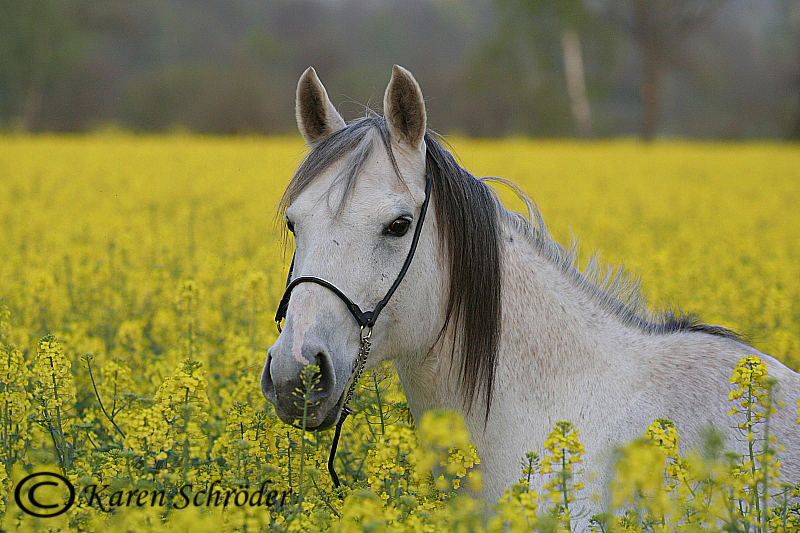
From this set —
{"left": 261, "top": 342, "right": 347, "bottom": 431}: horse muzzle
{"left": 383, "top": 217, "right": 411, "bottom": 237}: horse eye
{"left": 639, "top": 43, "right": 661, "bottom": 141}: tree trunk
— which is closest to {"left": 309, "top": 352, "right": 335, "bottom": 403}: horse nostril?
{"left": 261, "top": 342, "right": 347, "bottom": 431}: horse muzzle

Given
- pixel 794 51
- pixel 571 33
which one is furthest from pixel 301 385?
pixel 794 51

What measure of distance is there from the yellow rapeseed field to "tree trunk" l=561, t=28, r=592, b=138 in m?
22.3

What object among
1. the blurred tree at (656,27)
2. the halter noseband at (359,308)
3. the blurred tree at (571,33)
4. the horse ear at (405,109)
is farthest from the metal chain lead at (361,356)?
the blurred tree at (571,33)

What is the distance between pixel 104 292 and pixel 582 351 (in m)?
5.16

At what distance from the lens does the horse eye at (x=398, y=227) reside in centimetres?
262

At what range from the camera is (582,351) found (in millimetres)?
2957

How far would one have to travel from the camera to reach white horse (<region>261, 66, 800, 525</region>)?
259 cm

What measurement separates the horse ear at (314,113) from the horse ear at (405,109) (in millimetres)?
300

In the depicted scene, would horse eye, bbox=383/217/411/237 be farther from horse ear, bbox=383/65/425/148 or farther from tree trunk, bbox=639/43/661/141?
tree trunk, bbox=639/43/661/141

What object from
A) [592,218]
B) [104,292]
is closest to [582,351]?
[104,292]

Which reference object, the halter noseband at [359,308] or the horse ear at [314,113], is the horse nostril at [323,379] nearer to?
the halter noseband at [359,308]

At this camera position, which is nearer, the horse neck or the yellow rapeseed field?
the yellow rapeseed field

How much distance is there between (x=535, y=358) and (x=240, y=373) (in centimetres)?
175

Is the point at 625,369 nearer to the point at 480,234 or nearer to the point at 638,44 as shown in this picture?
the point at 480,234
